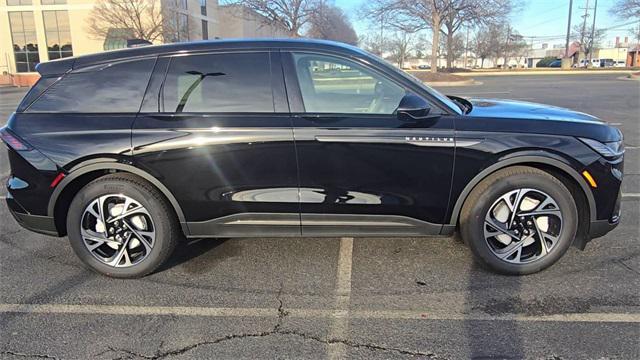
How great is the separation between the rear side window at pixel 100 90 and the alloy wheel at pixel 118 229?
0.70 meters

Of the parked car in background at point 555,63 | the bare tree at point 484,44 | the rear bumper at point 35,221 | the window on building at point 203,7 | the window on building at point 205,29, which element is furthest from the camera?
the bare tree at point 484,44

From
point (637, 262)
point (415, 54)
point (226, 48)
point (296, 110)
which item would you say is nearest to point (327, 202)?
point (296, 110)

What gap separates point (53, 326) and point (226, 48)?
2238 millimetres

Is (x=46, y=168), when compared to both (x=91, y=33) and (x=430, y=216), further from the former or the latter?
(x=91, y=33)

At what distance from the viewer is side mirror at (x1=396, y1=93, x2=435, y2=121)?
10.8 ft

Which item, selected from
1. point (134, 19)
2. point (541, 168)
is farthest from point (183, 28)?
point (541, 168)

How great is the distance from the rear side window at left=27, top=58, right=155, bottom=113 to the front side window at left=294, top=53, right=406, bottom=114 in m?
1.19

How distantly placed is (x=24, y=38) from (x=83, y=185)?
53803mm

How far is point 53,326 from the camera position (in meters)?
3.03

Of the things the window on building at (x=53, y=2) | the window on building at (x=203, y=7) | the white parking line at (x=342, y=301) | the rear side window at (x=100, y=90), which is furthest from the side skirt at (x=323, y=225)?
the window on building at (x=203, y=7)

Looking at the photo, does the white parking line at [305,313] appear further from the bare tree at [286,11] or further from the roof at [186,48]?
the bare tree at [286,11]

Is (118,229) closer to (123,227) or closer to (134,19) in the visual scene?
(123,227)

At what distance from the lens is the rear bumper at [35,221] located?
364 centimetres

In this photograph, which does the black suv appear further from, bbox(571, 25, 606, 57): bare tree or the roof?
bbox(571, 25, 606, 57): bare tree
